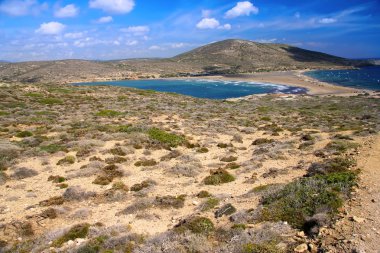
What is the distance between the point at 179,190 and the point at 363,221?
312 inches

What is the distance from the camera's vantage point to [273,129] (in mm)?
27656

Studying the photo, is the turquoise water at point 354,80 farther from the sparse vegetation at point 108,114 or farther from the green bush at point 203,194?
the green bush at point 203,194

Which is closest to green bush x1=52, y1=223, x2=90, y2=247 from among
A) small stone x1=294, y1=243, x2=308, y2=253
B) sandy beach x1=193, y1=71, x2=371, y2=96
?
small stone x1=294, y1=243, x2=308, y2=253

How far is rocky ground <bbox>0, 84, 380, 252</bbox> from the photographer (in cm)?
908

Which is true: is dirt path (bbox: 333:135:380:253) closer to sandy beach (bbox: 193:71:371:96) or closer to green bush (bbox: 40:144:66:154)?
green bush (bbox: 40:144:66:154)

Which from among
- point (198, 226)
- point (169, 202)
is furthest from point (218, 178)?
point (198, 226)

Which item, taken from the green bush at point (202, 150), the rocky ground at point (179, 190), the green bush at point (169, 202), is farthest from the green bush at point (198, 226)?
the green bush at point (202, 150)

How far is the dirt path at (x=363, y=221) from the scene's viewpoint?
7.34 meters

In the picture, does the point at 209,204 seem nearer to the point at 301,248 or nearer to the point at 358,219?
the point at 301,248

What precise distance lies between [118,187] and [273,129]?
17.2 meters

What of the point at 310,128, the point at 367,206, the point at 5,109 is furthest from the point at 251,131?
→ the point at 5,109

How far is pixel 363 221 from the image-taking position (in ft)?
27.4

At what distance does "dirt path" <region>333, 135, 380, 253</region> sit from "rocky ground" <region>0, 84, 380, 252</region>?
0.05m

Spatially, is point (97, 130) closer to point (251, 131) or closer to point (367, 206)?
point (251, 131)
